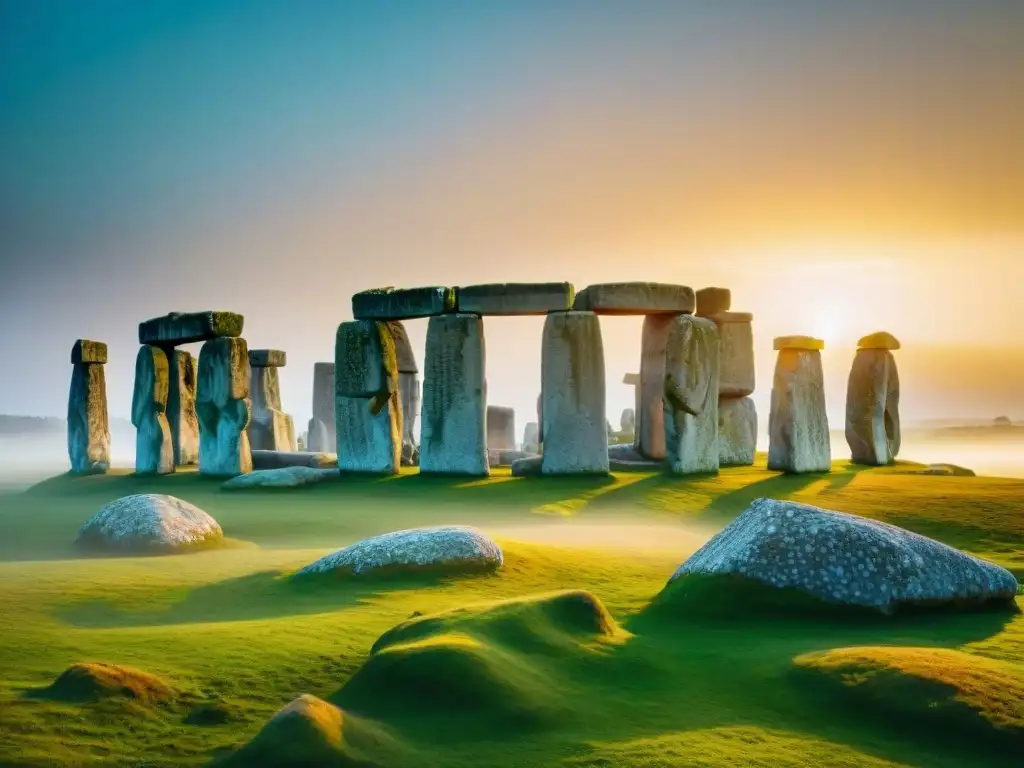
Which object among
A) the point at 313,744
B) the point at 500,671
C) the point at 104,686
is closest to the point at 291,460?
the point at 104,686

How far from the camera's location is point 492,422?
40375mm

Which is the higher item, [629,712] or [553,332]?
[553,332]

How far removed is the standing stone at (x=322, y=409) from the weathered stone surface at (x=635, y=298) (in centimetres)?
1813

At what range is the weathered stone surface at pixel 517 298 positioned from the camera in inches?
928

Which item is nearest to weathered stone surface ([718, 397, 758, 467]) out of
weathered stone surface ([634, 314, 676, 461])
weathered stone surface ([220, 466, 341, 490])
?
weathered stone surface ([634, 314, 676, 461])

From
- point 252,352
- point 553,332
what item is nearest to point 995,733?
point 553,332

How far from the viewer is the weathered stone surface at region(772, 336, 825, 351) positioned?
23.7 m

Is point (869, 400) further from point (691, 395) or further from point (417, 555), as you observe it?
point (417, 555)

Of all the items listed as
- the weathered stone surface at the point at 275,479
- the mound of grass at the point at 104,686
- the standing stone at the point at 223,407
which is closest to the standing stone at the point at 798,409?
the weathered stone surface at the point at 275,479

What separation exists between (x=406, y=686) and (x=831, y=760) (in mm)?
2453

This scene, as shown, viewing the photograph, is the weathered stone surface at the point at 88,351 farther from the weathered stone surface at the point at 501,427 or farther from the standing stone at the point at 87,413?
the weathered stone surface at the point at 501,427

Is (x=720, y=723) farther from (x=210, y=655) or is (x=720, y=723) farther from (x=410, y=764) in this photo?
(x=210, y=655)

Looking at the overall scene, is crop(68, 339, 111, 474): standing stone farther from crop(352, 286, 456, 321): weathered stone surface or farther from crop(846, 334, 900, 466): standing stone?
crop(846, 334, 900, 466): standing stone

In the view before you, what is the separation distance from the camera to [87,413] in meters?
28.0
